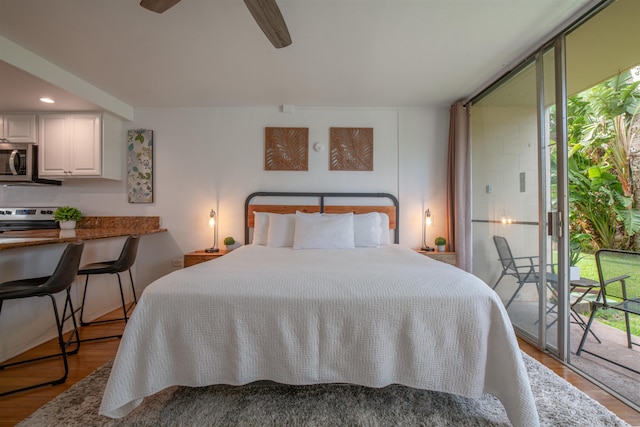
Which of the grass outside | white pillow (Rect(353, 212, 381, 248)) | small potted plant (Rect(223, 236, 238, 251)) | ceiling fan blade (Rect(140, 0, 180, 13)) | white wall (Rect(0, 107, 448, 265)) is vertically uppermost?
ceiling fan blade (Rect(140, 0, 180, 13))

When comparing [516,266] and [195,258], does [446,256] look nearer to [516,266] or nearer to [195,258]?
[516,266]

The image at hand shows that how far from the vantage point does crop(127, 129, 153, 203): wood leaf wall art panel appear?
3.23m

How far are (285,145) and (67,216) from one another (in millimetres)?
2733

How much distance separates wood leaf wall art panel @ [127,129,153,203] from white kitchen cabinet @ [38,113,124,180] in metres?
0.26

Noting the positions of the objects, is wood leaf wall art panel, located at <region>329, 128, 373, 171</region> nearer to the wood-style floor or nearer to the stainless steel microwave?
the wood-style floor

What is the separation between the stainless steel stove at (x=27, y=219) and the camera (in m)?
3.12

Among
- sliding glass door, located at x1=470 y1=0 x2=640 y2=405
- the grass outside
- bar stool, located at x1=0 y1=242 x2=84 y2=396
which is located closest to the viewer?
bar stool, located at x1=0 y1=242 x2=84 y2=396

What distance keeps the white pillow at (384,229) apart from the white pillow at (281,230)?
3.44 feet

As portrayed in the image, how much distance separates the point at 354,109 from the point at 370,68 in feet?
2.99

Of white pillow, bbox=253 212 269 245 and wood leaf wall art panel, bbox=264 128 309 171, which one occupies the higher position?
wood leaf wall art panel, bbox=264 128 309 171

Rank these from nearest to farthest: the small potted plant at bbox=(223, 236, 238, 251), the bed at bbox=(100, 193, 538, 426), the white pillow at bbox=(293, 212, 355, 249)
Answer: the bed at bbox=(100, 193, 538, 426) → the white pillow at bbox=(293, 212, 355, 249) → the small potted plant at bbox=(223, 236, 238, 251)

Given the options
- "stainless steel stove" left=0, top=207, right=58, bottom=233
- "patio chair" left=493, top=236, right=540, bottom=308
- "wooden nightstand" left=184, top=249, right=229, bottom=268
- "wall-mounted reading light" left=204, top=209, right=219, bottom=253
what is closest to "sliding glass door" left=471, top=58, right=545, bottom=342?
"patio chair" left=493, top=236, right=540, bottom=308

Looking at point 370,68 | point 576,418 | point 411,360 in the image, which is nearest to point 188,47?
point 370,68

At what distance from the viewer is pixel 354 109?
324 cm
